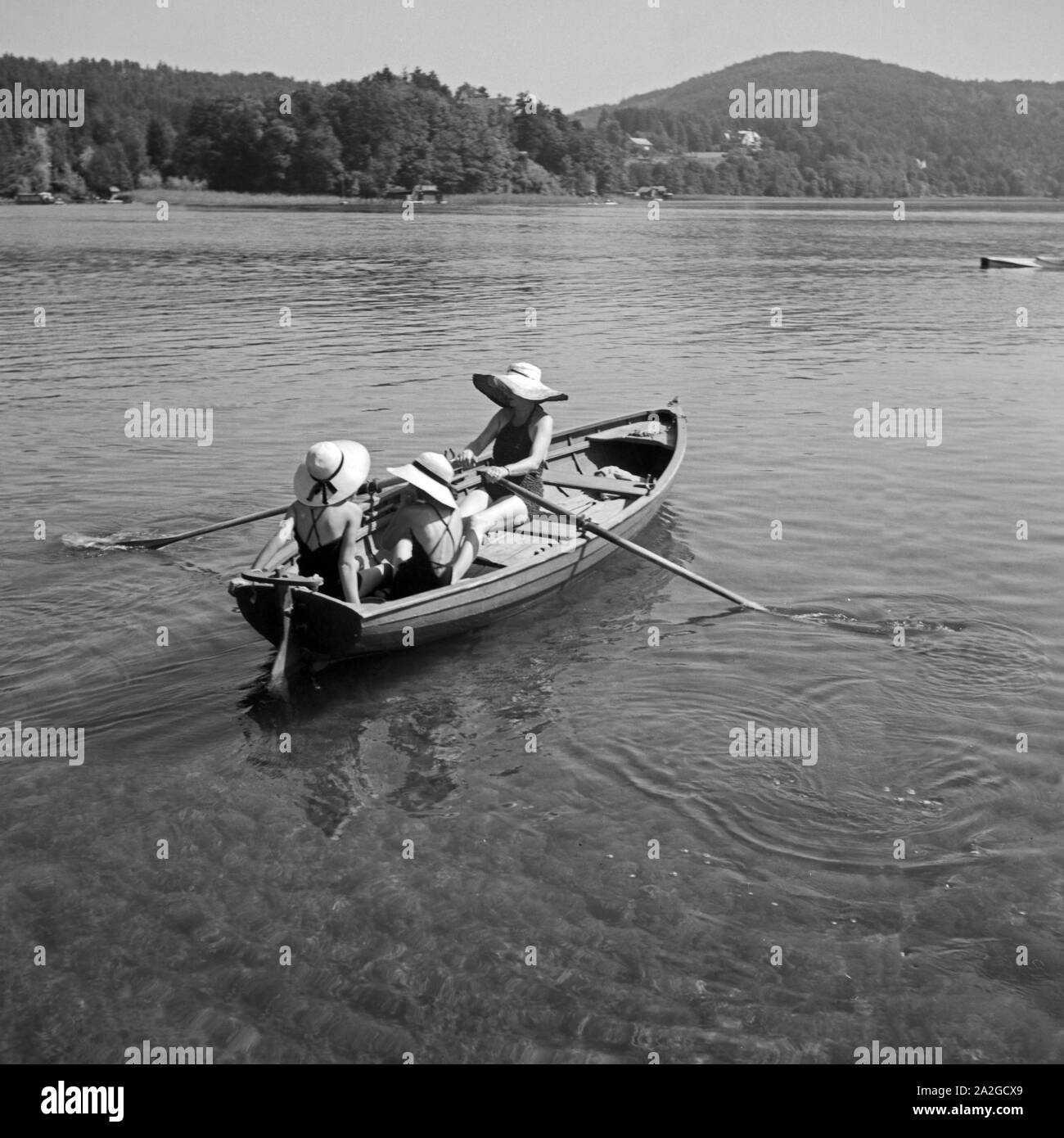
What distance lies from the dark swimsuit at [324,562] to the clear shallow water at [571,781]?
101cm

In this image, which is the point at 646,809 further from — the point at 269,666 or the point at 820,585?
the point at 820,585

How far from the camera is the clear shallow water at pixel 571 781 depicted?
7.01 metres

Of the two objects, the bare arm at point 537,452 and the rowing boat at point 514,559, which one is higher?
the bare arm at point 537,452

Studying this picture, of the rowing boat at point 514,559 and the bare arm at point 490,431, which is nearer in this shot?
the rowing boat at point 514,559

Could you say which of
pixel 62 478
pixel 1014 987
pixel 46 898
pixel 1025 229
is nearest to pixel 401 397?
pixel 62 478

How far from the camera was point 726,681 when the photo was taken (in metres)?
11.3

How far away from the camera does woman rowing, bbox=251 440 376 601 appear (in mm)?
10148

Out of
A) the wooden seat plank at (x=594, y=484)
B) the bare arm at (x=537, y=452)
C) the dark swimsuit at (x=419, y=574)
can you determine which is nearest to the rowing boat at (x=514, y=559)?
the wooden seat plank at (x=594, y=484)

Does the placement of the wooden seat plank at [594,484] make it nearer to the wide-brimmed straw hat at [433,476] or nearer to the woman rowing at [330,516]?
the wide-brimmed straw hat at [433,476]

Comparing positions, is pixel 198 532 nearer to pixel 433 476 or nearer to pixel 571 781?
pixel 433 476

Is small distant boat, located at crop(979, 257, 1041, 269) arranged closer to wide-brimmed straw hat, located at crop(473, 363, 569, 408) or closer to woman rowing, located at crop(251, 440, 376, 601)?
wide-brimmed straw hat, located at crop(473, 363, 569, 408)

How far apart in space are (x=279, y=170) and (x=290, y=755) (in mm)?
133453

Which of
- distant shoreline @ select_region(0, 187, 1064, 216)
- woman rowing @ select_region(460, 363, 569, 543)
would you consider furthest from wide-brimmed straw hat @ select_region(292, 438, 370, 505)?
distant shoreline @ select_region(0, 187, 1064, 216)
